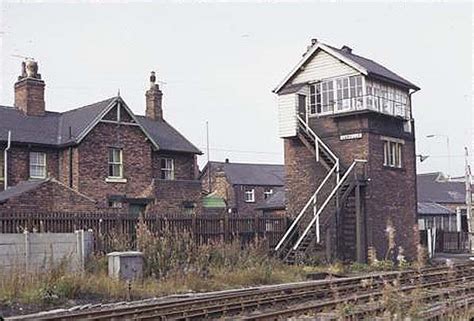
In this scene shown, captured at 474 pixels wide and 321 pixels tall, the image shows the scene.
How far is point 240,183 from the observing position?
62.2 meters

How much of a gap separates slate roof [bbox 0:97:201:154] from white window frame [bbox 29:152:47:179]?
67 cm

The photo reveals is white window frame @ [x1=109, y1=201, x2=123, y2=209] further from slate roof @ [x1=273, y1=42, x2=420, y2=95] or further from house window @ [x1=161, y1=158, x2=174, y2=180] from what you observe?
slate roof @ [x1=273, y1=42, x2=420, y2=95]

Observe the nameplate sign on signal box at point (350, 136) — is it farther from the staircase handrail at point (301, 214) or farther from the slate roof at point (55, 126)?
the slate roof at point (55, 126)

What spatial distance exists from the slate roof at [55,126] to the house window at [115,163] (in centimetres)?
190

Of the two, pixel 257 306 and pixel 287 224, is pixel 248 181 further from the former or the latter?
pixel 257 306

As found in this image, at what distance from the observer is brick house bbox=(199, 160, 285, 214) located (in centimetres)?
6112

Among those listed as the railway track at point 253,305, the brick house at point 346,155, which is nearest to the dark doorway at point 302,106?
the brick house at point 346,155

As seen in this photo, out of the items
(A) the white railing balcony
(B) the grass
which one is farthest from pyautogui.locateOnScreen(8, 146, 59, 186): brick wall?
(A) the white railing balcony

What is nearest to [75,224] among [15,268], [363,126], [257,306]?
[15,268]

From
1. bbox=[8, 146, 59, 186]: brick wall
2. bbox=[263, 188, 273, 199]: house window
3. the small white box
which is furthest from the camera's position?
bbox=[263, 188, 273, 199]: house window

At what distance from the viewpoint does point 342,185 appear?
94.6ft

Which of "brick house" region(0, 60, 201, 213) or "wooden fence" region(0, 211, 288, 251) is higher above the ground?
"brick house" region(0, 60, 201, 213)

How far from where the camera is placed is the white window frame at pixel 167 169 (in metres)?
36.7

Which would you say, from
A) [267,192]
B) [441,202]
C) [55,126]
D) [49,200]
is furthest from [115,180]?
A: [441,202]
